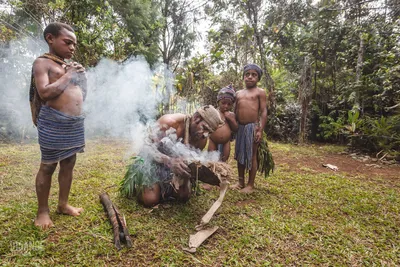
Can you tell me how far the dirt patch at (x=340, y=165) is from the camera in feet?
13.9

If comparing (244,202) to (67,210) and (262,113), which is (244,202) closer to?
(262,113)

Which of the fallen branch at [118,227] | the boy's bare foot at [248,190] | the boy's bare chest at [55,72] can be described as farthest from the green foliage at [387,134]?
the boy's bare chest at [55,72]

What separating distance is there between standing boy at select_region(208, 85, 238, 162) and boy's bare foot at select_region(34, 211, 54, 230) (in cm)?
194

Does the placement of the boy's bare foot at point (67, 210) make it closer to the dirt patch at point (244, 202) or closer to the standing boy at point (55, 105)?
the standing boy at point (55, 105)

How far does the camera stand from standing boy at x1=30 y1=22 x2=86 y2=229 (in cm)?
172

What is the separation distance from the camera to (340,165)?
4863 millimetres

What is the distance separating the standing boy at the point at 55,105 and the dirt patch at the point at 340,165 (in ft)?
12.5

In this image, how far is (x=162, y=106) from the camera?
8.09 metres

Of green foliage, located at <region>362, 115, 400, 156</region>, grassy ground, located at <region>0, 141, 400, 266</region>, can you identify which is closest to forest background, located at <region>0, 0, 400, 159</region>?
green foliage, located at <region>362, 115, 400, 156</region>

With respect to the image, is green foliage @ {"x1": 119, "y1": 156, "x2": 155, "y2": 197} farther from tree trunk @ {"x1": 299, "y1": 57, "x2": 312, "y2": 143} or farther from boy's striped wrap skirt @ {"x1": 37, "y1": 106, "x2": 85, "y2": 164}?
tree trunk @ {"x1": 299, "y1": 57, "x2": 312, "y2": 143}

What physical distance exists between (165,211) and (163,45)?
12.3 metres

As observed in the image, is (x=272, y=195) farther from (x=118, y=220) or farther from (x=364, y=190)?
(x=118, y=220)

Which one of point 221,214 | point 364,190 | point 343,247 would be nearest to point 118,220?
point 221,214

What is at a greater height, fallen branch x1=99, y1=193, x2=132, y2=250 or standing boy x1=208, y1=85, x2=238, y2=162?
standing boy x1=208, y1=85, x2=238, y2=162
